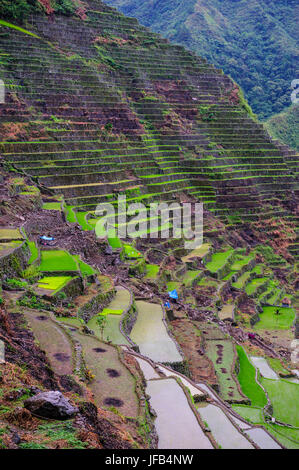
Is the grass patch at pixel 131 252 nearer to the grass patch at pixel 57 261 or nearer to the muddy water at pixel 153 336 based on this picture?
the grass patch at pixel 57 261

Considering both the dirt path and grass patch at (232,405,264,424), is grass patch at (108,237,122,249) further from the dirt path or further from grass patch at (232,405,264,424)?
grass patch at (232,405,264,424)

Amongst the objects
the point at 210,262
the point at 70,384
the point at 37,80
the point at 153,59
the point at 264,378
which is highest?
the point at 153,59

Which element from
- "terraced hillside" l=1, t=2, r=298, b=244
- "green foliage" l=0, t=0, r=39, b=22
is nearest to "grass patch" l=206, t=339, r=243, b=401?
"terraced hillside" l=1, t=2, r=298, b=244

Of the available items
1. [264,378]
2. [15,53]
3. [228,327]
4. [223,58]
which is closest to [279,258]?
[228,327]

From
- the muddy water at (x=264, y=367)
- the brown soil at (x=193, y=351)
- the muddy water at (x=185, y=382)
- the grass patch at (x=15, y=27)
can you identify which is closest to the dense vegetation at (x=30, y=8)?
the grass patch at (x=15, y=27)

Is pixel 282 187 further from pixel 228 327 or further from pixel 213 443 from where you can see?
pixel 213 443

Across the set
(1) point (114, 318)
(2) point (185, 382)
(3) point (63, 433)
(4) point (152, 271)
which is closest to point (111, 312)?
(1) point (114, 318)
